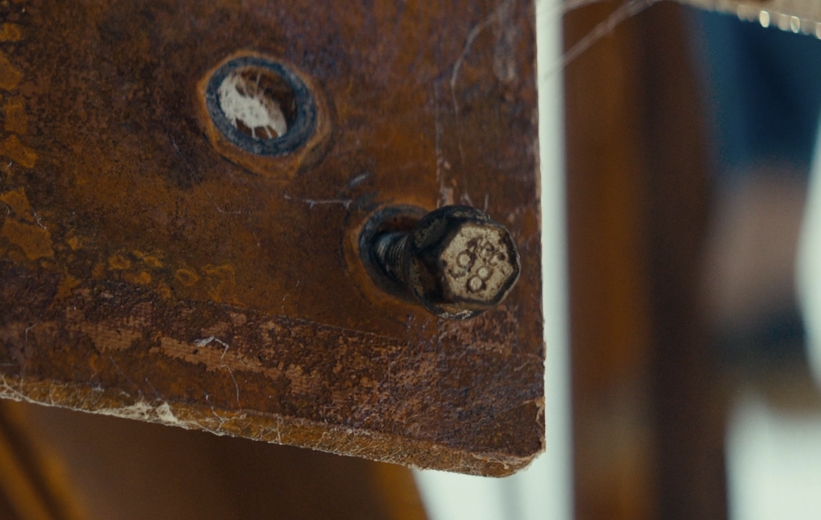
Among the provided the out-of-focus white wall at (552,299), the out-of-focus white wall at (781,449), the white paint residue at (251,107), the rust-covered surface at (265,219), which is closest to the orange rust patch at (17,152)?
the rust-covered surface at (265,219)

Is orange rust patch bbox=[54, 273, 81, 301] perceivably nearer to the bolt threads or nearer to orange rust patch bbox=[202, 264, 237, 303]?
orange rust patch bbox=[202, 264, 237, 303]

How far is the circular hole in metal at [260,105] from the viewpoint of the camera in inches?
16.3

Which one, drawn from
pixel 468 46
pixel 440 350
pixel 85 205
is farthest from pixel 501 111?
pixel 85 205

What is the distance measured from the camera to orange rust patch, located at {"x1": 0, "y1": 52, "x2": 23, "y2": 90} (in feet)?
1.16

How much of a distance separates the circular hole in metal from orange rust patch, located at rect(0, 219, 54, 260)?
113 mm

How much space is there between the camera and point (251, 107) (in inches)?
17.2

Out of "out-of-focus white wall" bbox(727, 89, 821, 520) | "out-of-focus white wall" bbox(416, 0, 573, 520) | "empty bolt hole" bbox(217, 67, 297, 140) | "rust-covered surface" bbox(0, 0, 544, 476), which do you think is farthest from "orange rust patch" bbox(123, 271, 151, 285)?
"out-of-focus white wall" bbox(727, 89, 821, 520)

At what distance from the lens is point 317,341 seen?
0.42m

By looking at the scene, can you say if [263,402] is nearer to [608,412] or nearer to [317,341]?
[317,341]

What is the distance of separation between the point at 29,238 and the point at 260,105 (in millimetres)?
159

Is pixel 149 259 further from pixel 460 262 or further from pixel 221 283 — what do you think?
pixel 460 262

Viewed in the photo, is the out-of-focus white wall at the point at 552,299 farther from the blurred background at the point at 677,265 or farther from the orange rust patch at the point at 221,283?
the orange rust patch at the point at 221,283

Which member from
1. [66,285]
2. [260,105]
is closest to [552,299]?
[260,105]

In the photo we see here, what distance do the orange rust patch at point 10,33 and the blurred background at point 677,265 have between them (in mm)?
582
